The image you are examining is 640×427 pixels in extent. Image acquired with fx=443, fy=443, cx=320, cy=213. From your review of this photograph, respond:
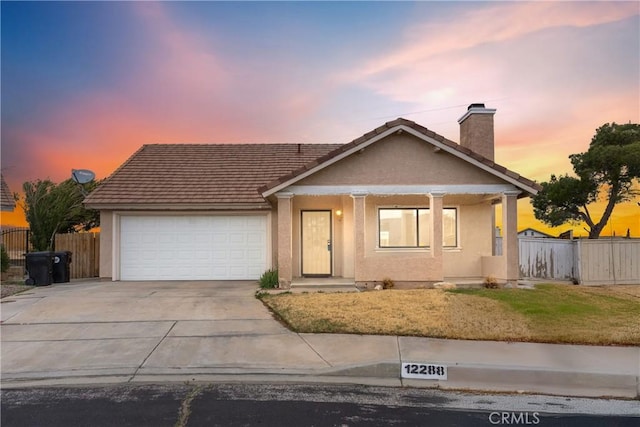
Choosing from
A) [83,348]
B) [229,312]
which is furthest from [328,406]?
[229,312]

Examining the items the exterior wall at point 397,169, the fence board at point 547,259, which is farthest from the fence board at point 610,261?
the exterior wall at point 397,169

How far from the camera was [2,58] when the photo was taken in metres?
15.6

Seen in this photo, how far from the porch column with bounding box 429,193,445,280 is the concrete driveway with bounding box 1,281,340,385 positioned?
5.42 m

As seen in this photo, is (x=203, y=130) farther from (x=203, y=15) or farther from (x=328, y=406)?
(x=328, y=406)

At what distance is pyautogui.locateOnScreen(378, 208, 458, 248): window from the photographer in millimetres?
14648

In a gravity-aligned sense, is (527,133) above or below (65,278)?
above

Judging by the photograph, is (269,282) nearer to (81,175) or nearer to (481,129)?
(481,129)

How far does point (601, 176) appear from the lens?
2483 cm

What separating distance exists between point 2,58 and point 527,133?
2050 centimetres

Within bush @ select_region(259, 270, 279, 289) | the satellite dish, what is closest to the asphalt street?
bush @ select_region(259, 270, 279, 289)

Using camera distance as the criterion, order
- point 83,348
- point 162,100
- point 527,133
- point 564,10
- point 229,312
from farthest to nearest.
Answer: point 527,133 → point 162,100 → point 564,10 → point 229,312 → point 83,348

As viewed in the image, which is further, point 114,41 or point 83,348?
point 114,41

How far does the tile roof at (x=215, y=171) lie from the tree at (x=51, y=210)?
5059 millimetres

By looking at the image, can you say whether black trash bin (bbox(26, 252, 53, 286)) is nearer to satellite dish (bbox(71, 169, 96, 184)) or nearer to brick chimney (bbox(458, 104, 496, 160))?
satellite dish (bbox(71, 169, 96, 184))
